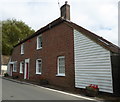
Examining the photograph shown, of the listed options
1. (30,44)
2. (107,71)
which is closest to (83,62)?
(107,71)

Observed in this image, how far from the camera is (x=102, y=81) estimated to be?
8.07m

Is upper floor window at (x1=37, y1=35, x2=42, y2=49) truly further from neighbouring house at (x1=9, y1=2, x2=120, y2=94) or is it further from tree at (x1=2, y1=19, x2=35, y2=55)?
tree at (x1=2, y1=19, x2=35, y2=55)

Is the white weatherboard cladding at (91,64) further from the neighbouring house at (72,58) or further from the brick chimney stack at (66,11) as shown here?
the brick chimney stack at (66,11)

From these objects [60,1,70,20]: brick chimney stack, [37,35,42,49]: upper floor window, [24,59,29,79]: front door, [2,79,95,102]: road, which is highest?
[60,1,70,20]: brick chimney stack

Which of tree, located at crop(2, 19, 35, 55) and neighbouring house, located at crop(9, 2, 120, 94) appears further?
tree, located at crop(2, 19, 35, 55)

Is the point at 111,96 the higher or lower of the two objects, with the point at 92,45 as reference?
lower

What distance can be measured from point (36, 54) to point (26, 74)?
4.03m

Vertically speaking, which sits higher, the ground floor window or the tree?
the tree

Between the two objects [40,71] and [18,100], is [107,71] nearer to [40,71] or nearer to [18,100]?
[18,100]

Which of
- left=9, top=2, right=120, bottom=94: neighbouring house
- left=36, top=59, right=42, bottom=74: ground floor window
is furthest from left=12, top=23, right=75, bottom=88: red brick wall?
left=36, top=59, right=42, bottom=74: ground floor window

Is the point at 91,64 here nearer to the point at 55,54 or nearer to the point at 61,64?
the point at 61,64

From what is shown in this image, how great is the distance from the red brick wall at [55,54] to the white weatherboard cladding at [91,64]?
672mm

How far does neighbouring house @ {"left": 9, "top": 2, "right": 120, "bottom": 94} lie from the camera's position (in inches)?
313

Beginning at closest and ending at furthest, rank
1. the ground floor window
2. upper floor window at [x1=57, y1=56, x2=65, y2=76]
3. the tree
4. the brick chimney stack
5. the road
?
the road → upper floor window at [x1=57, y1=56, x2=65, y2=76] → the brick chimney stack → the ground floor window → the tree
